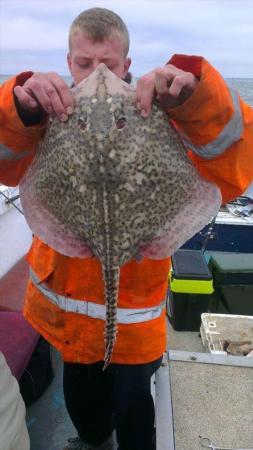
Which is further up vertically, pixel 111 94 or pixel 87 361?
pixel 111 94

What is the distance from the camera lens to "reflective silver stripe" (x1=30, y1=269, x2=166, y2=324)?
8.82 feet

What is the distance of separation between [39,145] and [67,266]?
910 mm

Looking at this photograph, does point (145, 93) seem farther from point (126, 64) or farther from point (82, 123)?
point (126, 64)

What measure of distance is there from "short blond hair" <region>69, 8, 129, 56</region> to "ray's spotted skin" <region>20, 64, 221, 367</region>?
48 centimetres

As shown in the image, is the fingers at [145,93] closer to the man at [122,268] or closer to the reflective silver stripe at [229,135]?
the man at [122,268]

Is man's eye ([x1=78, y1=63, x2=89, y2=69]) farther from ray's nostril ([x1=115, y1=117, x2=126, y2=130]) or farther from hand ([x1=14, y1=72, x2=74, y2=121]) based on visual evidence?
ray's nostril ([x1=115, y1=117, x2=126, y2=130])

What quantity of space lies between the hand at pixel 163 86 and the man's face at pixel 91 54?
1.57 ft

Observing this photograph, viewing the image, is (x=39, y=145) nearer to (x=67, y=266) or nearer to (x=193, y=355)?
(x=67, y=266)

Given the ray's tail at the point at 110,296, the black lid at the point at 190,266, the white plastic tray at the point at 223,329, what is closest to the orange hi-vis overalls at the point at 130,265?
the ray's tail at the point at 110,296

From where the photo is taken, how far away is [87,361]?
9.30 feet

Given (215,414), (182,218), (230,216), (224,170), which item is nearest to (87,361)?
(215,414)

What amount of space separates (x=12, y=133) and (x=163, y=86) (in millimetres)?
754

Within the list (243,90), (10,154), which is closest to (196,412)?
(10,154)

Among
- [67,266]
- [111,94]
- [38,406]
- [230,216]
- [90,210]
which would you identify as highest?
[111,94]
